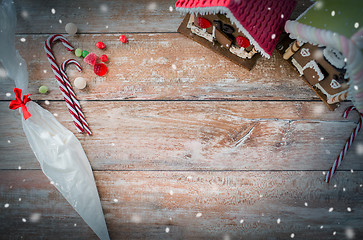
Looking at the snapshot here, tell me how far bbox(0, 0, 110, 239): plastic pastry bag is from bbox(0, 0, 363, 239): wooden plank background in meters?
0.04

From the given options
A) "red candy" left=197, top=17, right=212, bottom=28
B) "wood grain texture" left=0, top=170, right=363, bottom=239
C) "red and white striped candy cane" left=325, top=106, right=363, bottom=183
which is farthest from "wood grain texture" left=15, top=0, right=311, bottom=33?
A: "red and white striped candy cane" left=325, top=106, right=363, bottom=183

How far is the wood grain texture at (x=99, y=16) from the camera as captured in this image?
1174 mm

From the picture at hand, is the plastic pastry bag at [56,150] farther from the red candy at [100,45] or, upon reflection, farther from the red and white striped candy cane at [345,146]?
the red and white striped candy cane at [345,146]

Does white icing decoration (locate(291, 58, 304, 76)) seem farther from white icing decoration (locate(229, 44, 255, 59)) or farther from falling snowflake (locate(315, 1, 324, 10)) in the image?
falling snowflake (locate(315, 1, 324, 10))

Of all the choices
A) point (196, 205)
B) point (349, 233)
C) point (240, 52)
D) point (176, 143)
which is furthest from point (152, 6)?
point (349, 233)

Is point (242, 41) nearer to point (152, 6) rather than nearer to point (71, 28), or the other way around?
point (152, 6)

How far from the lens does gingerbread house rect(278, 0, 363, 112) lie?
70 centimetres

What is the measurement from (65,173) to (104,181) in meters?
0.18

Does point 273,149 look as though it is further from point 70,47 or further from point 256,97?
point 70,47

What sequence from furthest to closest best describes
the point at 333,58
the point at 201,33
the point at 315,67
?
the point at 201,33
the point at 315,67
the point at 333,58

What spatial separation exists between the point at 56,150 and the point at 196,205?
0.72 m

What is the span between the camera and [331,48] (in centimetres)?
85

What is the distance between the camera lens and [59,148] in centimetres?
111

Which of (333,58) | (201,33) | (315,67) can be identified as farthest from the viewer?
(201,33)
